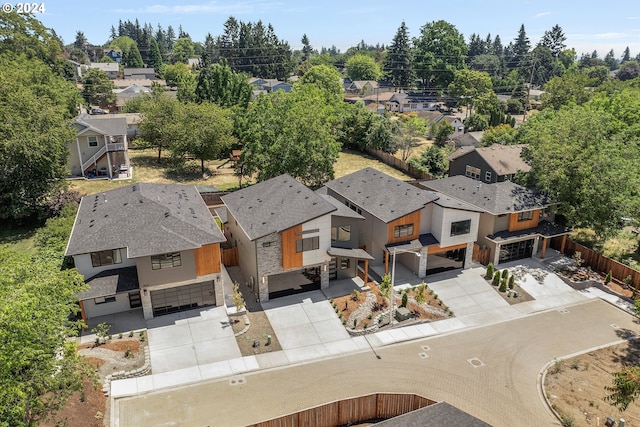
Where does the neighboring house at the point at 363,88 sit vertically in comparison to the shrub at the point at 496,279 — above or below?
above

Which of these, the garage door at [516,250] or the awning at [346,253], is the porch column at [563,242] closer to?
the garage door at [516,250]

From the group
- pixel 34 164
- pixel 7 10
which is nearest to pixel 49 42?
pixel 7 10

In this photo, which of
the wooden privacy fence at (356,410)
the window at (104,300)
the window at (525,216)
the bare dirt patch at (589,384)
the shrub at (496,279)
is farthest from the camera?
the window at (525,216)

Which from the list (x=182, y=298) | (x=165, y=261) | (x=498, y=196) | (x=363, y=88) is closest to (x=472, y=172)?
(x=498, y=196)

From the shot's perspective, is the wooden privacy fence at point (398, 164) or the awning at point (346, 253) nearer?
the awning at point (346, 253)

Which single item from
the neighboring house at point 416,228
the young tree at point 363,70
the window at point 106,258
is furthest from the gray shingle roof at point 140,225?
the young tree at point 363,70

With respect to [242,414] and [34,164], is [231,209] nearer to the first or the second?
[242,414]

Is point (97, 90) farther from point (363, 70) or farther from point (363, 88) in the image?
point (363, 70)

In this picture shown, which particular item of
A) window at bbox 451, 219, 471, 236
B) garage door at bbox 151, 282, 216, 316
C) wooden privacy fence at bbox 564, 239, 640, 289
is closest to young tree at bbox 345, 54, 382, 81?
wooden privacy fence at bbox 564, 239, 640, 289
